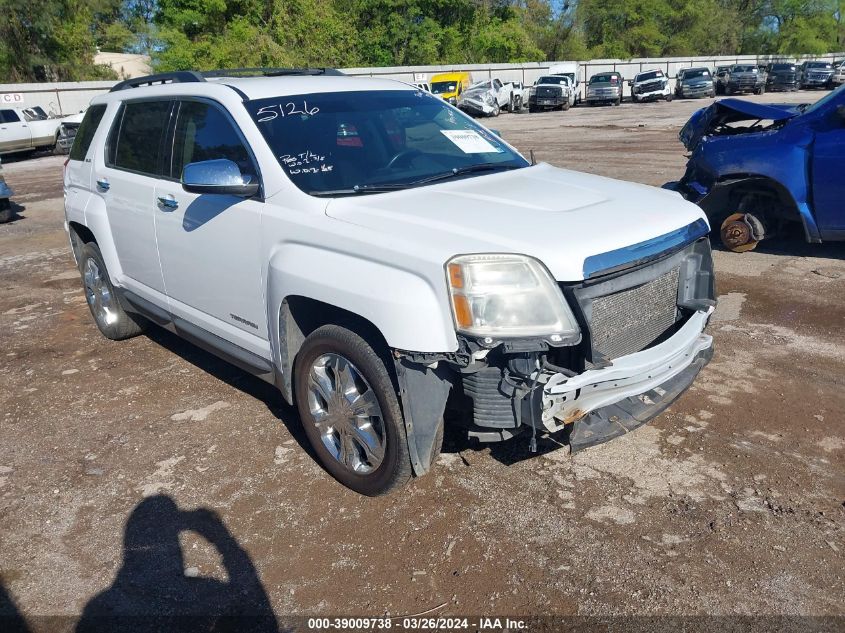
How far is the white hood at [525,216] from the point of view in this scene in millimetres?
2998

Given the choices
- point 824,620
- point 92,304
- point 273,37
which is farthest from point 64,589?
point 273,37

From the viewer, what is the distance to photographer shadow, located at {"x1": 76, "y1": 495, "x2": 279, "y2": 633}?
2859 millimetres

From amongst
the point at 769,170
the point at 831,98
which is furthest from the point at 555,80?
the point at 769,170

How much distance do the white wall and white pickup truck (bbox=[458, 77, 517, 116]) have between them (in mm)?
4316

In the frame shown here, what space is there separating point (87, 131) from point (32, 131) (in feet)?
66.9

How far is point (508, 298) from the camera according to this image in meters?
2.95

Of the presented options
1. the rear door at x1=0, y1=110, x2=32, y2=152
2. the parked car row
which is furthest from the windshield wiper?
the parked car row

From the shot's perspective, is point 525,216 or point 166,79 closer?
point 525,216

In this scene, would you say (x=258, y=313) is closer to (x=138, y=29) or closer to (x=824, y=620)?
(x=824, y=620)

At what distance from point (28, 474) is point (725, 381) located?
411cm

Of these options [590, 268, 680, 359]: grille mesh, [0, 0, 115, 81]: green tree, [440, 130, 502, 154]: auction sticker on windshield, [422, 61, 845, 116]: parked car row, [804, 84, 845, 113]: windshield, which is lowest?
[422, 61, 845, 116]: parked car row

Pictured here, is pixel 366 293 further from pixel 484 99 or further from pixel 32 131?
pixel 484 99

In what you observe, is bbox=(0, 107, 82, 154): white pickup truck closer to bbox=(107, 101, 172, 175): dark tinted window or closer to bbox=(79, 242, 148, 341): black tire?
bbox=(79, 242, 148, 341): black tire

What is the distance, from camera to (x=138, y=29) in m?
51.8
